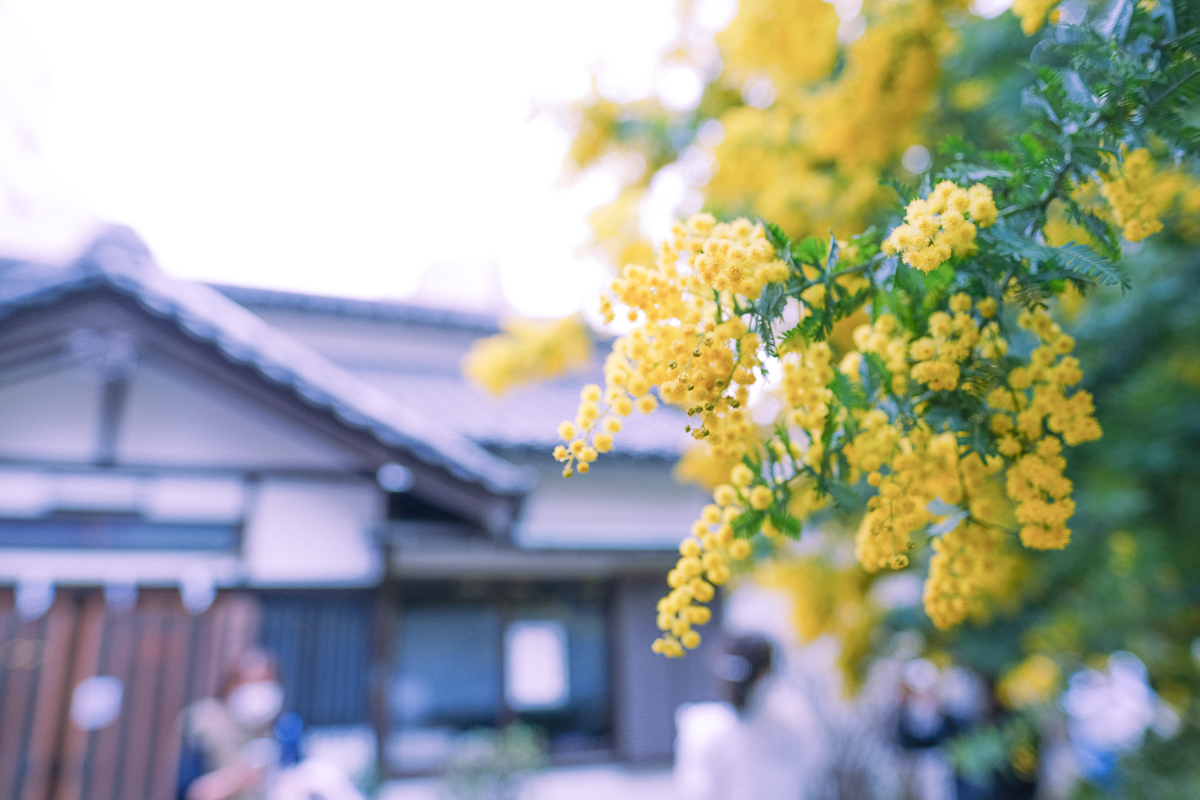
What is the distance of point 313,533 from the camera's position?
441 cm

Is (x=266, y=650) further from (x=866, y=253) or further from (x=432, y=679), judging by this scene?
(x=866, y=253)

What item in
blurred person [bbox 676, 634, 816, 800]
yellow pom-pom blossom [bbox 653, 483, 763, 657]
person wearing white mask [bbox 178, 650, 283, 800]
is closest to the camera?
yellow pom-pom blossom [bbox 653, 483, 763, 657]

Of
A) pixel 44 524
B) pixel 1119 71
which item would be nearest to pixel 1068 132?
pixel 1119 71

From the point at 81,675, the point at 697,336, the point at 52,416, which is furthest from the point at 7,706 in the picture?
the point at 697,336

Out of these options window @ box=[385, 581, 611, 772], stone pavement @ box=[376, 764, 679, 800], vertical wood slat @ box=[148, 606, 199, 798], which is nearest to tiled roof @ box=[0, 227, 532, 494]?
window @ box=[385, 581, 611, 772]

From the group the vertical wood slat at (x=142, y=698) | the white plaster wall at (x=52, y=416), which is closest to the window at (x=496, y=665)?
the vertical wood slat at (x=142, y=698)

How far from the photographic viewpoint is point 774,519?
1252mm

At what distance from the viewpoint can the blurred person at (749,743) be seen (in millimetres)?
2850

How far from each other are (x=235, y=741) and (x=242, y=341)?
2.17 meters

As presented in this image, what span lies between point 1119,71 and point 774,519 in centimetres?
98

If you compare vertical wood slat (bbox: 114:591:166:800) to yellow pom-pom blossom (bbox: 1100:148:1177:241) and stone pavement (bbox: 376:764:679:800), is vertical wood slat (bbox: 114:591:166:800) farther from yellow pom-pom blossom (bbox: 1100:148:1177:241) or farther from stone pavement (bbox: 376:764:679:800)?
yellow pom-pom blossom (bbox: 1100:148:1177:241)

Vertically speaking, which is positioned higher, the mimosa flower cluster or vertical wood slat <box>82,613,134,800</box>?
the mimosa flower cluster

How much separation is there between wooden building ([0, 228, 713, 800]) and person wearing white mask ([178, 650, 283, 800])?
61 cm

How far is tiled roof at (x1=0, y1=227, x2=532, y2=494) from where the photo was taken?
3807 mm
